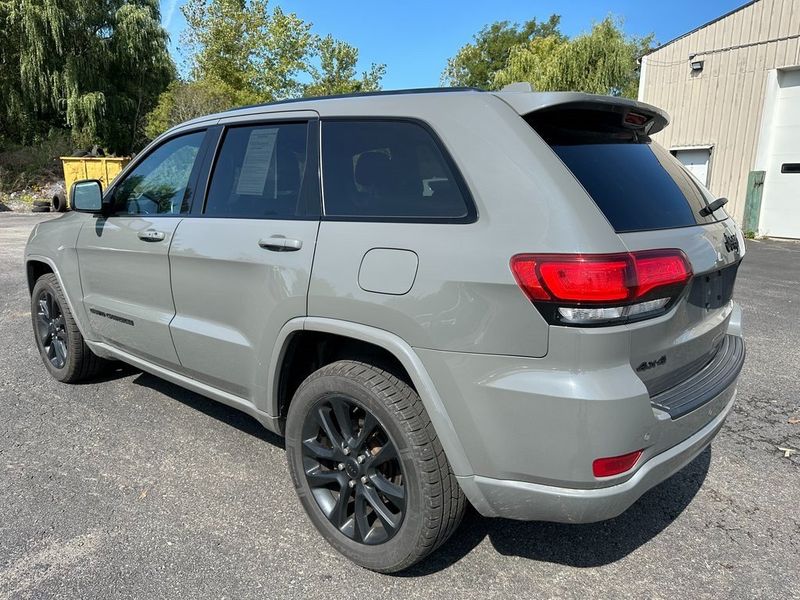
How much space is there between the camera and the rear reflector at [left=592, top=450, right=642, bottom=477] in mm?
1832

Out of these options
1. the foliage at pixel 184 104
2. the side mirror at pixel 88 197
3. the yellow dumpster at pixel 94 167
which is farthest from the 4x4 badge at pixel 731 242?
the foliage at pixel 184 104

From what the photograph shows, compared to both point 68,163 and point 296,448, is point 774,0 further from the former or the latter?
point 68,163

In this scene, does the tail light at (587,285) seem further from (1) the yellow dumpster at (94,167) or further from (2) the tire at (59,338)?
(1) the yellow dumpster at (94,167)

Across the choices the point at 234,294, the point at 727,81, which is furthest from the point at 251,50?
the point at 234,294

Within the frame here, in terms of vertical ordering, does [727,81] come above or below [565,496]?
above

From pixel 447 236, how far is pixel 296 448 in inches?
46.6

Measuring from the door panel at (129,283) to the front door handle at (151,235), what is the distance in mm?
12

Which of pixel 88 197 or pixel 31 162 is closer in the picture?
pixel 88 197

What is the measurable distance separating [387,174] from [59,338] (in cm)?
325

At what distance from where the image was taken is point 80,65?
24.2 meters

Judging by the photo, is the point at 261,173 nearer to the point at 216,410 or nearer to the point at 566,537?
the point at 216,410

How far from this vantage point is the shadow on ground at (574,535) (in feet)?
7.93

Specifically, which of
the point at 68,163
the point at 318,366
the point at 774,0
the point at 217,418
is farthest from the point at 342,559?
the point at 68,163

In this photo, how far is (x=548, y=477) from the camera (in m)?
1.88
